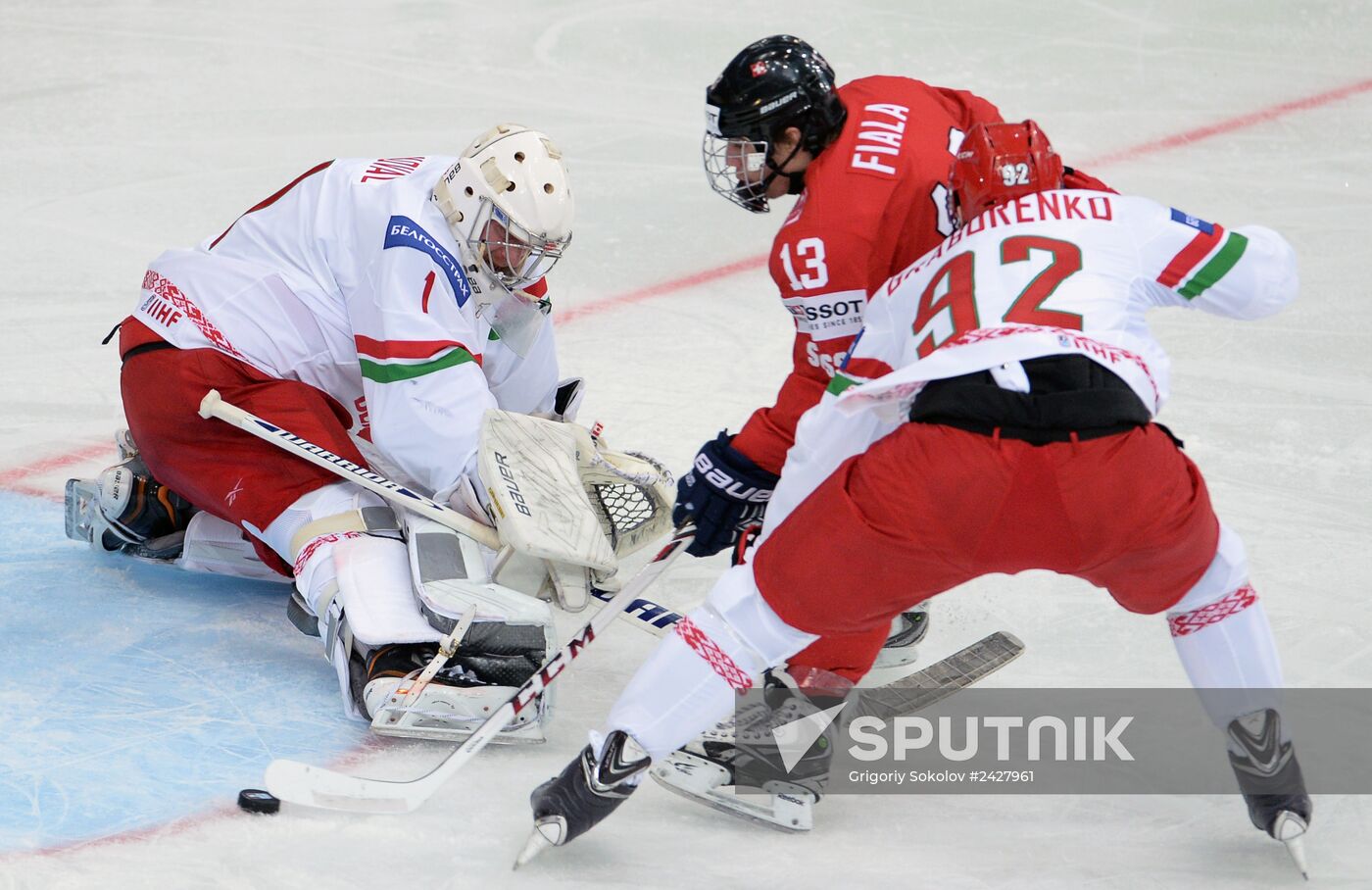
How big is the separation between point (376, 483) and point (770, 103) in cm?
109

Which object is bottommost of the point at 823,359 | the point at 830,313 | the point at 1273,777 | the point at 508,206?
the point at 1273,777

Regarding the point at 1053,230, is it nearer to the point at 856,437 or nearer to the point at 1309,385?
the point at 856,437

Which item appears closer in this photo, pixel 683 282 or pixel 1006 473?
pixel 1006 473

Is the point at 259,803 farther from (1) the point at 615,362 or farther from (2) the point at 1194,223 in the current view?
(1) the point at 615,362

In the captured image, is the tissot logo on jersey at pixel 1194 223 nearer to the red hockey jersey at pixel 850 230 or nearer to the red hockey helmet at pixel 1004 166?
the red hockey helmet at pixel 1004 166

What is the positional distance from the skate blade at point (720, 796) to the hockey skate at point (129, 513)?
1465mm

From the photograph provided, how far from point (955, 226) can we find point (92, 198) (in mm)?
4058

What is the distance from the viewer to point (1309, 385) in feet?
15.3

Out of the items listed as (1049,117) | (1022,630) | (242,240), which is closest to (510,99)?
(1049,117)

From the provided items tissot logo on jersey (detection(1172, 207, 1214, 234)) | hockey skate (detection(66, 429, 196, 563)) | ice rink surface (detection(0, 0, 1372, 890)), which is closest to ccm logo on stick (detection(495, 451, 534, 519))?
ice rink surface (detection(0, 0, 1372, 890))

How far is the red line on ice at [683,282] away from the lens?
2.72 metres

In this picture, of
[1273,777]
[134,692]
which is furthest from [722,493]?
[134,692]

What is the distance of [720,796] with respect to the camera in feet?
9.21

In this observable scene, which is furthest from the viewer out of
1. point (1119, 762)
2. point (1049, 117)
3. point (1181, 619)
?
point (1049, 117)
